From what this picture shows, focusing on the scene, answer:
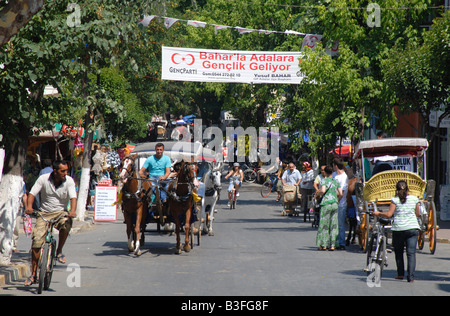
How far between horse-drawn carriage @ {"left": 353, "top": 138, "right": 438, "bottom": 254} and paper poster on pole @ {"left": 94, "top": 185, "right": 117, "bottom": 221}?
879 cm

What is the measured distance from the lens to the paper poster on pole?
950 inches

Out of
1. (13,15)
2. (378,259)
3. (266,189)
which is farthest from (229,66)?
(13,15)

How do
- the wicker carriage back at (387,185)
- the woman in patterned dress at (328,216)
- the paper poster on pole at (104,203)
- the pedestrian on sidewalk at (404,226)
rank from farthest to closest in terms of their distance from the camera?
the paper poster on pole at (104,203), the woman in patterned dress at (328,216), the wicker carriage back at (387,185), the pedestrian on sidewalk at (404,226)

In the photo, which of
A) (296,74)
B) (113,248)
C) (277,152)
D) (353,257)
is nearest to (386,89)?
(296,74)

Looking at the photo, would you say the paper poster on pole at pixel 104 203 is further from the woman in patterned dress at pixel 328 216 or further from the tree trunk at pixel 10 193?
the tree trunk at pixel 10 193

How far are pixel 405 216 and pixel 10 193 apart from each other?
695 cm

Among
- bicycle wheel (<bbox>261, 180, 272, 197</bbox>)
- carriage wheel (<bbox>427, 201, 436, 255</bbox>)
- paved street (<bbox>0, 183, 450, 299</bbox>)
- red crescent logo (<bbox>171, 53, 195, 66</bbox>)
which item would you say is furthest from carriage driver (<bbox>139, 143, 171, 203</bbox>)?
bicycle wheel (<bbox>261, 180, 272, 197</bbox>)

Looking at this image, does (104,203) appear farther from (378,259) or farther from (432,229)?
(378,259)

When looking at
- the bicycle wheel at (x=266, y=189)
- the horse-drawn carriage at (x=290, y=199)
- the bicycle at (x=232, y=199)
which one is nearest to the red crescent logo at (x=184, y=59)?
the bicycle at (x=232, y=199)

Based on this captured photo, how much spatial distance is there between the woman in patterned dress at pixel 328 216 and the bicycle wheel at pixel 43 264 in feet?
24.7

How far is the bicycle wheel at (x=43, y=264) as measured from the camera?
10641mm

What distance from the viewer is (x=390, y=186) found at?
1612cm

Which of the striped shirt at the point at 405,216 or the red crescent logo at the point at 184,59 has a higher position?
the red crescent logo at the point at 184,59

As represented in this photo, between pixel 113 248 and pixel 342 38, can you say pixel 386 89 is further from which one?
pixel 113 248
